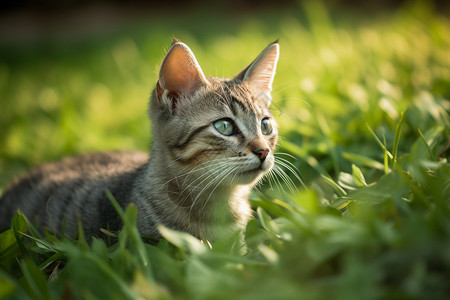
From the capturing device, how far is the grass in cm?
102

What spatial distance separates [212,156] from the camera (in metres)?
1.79

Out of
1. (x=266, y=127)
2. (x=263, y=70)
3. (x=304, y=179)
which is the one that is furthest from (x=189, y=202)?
(x=263, y=70)

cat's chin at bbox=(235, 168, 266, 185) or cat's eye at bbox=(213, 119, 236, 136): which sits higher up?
cat's eye at bbox=(213, 119, 236, 136)

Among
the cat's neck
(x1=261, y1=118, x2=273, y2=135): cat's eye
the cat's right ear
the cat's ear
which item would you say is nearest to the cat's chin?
the cat's neck

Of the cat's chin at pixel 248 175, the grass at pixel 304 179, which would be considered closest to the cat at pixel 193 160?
the cat's chin at pixel 248 175

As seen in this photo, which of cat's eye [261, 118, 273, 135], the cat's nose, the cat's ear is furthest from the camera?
the cat's ear

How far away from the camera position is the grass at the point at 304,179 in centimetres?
102

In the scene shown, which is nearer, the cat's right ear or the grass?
the grass

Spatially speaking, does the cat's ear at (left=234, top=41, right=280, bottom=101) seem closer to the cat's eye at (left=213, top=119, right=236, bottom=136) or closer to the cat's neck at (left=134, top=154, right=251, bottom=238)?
the cat's eye at (left=213, top=119, right=236, bottom=136)

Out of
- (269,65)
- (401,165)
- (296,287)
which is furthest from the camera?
(269,65)

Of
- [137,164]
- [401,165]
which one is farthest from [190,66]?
[401,165]

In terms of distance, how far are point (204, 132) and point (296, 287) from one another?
3.39ft

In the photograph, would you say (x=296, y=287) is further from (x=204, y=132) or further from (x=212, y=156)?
(x=204, y=132)

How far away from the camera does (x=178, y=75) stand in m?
1.95
